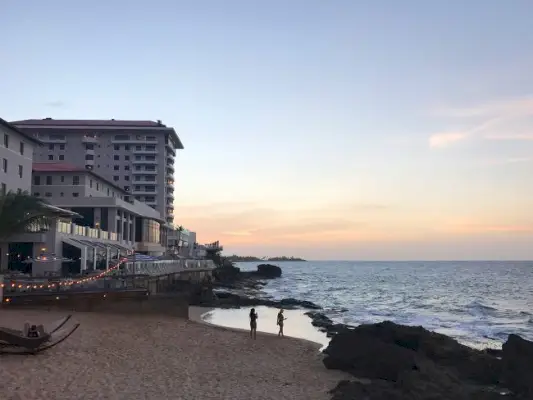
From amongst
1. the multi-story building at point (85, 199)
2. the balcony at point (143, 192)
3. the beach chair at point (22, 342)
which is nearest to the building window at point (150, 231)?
the multi-story building at point (85, 199)

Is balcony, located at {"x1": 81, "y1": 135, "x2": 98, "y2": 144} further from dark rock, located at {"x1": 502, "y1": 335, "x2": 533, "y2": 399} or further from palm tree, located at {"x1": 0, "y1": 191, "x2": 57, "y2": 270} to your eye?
dark rock, located at {"x1": 502, "y1": 335, "x2": 533, "y2": 399}

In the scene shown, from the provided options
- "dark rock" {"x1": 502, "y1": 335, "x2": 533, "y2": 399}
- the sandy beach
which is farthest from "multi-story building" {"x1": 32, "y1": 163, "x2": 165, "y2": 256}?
"dark rock" {"x1": 502, "y1": 335, "x2": 533, "y2": 399}

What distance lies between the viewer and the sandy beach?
1497cm

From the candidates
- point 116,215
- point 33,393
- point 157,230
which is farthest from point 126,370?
point 157,230

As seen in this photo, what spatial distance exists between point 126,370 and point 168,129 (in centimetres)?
10523

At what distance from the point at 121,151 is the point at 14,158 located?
7186 cm

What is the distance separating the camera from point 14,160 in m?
48.5

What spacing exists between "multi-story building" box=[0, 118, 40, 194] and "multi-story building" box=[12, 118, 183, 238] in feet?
216

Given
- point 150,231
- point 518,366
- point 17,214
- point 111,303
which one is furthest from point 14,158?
point 518,366

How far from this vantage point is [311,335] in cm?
3216

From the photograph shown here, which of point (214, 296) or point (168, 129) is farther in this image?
point (168, 129)

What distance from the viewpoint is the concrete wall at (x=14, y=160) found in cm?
4634

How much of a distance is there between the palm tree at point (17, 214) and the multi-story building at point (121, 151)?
3171 inches

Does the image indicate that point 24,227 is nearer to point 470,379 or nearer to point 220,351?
point 220,351
